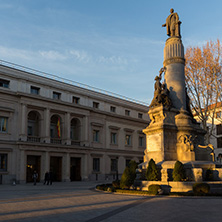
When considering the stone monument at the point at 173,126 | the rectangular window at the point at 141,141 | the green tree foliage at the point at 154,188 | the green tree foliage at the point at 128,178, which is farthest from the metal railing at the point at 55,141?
the green tree foliage at the point at 154,188

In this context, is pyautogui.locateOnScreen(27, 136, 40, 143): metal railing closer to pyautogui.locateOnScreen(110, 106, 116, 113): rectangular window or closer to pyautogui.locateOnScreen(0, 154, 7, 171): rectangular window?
pyautogui.locateOnScreen(0, 154, 7, 171): rectangular window

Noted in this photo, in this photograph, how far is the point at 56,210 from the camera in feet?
36.6

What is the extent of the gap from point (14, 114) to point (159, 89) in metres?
24.3

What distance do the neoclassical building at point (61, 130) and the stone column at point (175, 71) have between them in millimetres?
Answer: 23198

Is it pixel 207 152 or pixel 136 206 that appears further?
pixel 207 152

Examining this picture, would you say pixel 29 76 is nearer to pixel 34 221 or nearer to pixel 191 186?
pixel 191 186

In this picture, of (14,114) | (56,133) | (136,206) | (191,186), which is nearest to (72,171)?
(56,133)

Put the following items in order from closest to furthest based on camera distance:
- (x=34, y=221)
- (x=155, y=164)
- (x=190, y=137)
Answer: (x=34, y=221) < (x=155, y=164) < (x=190, y=137)

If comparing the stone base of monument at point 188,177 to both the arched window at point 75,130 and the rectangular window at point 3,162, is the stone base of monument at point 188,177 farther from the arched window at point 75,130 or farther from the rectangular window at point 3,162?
the arched window at point 75,130

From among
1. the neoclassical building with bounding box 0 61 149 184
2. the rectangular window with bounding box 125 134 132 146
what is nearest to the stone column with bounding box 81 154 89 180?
the neoclassical building with bounding box 0 61 149 184

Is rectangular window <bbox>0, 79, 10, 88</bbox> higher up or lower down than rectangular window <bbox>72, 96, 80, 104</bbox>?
higher up

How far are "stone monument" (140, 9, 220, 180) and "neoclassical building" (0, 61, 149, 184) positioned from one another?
23072 millimetres

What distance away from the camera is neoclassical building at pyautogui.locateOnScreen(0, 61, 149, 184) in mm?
37156

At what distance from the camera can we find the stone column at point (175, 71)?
67.6 feet
